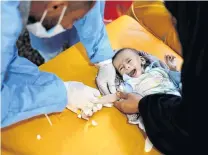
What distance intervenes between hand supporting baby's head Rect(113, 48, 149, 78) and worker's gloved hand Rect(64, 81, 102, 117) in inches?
7.0

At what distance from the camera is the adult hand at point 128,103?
56.5 inches

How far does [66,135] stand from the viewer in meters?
1.46

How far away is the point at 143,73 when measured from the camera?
165cm

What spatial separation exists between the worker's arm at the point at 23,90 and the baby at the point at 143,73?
321mm

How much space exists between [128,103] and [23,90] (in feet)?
1.23

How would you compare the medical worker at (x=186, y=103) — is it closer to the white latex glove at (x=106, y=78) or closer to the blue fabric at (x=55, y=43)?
the white latex glove at (x=106, y=78)

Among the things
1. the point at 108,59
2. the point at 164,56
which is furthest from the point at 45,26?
the point at 164,56

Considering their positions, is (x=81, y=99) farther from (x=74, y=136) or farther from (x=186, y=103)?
(x=186, y=103)

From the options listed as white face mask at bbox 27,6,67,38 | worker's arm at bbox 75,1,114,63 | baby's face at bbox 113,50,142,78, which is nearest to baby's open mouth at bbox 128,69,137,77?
baby's face at bbox 113,50,142,78

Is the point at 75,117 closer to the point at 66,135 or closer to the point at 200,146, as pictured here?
the point at 66,135

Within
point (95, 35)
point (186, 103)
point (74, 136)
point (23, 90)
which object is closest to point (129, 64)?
point (95, 35)

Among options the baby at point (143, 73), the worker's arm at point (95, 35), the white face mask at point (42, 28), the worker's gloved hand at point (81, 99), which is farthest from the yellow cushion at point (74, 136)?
the white face mask at point (42, 28)

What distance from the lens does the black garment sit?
3.04ft

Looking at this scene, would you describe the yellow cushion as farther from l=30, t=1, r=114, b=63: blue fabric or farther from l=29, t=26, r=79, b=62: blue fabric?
l=29, t=26, r=79, b=62: blue fabric
